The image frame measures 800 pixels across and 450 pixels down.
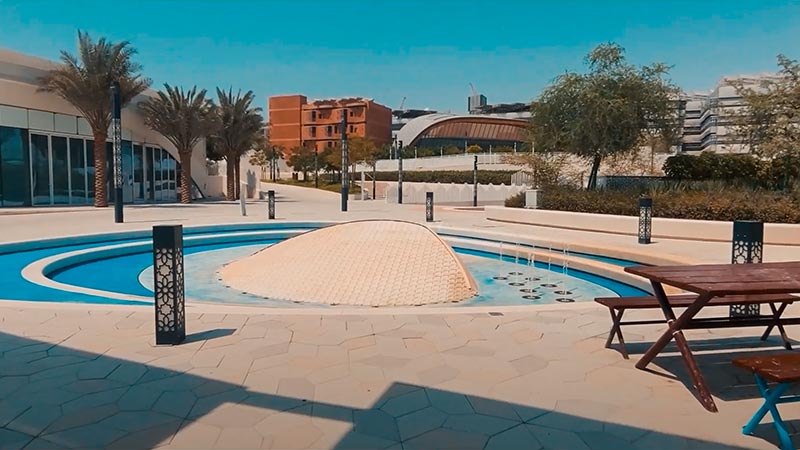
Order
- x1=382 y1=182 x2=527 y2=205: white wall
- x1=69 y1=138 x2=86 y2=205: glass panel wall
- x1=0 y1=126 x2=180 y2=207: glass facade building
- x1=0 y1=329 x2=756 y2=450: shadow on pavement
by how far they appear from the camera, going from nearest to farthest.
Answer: x1=0 y1=329 x2=756 y2=450: shadow on pavement, x1=0 y1=126 x2=180 y2=207: glass facade building, x1=69 y1=138 x2=86 y2=205: glass panel wall, x1=382 y1=182 x2=527 y2=205: white wall

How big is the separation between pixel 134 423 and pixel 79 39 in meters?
25.4

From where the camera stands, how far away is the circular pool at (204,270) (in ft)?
26.7

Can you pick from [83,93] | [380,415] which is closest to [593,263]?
[380,415]

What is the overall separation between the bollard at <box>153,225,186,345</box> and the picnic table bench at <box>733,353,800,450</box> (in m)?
4.17

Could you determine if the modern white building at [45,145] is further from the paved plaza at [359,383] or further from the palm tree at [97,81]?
the paved plaza at [359,383]

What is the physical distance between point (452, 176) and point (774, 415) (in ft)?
141

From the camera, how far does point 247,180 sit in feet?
131

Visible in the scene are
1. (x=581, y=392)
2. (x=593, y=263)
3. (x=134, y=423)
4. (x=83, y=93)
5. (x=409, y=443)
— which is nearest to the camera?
(x=409, y=443)

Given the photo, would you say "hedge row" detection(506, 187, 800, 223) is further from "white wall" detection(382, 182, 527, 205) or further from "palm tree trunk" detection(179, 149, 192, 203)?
"palm tree trunk" detection(179, 149, 192, 203)

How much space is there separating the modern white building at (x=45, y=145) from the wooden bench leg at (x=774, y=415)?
2678 cm

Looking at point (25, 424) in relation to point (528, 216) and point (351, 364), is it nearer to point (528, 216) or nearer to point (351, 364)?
point (351, 364)

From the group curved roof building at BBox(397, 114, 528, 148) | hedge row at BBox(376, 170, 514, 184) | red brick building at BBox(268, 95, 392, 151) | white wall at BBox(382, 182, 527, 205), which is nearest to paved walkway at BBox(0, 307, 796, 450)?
white wall at BBox(382, 182, 527, 205)

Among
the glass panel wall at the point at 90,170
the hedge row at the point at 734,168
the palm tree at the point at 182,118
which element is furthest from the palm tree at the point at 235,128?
the hedge row at the point at 734,168

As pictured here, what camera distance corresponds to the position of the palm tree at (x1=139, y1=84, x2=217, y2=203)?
28.9 metres
